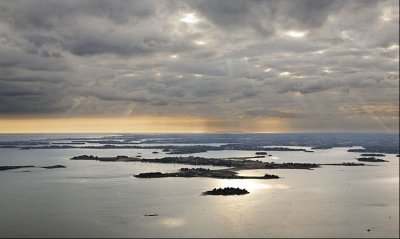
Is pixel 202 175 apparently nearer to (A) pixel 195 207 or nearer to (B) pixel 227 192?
(B) pixel 227 192

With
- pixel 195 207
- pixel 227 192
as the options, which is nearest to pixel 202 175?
pixel 227 192

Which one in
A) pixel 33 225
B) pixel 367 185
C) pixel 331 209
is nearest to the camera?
pixel 33 225

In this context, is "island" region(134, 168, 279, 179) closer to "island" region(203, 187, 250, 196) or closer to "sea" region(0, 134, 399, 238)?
"sea" region(0, 134, 399, 238)

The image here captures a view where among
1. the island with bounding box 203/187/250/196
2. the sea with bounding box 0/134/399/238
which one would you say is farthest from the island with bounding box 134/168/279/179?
the island with bounding box 203/187/250/196

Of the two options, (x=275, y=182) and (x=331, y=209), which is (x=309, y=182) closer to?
(x=275, y=182)

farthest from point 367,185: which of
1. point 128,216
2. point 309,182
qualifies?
point 128,216

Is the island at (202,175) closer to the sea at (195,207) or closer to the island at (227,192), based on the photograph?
the sea at (195,207)

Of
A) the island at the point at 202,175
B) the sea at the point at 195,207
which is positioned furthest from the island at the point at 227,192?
the island at the point at 202,175

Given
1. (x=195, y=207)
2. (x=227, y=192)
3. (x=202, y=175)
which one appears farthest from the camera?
(x=202, y=175)
